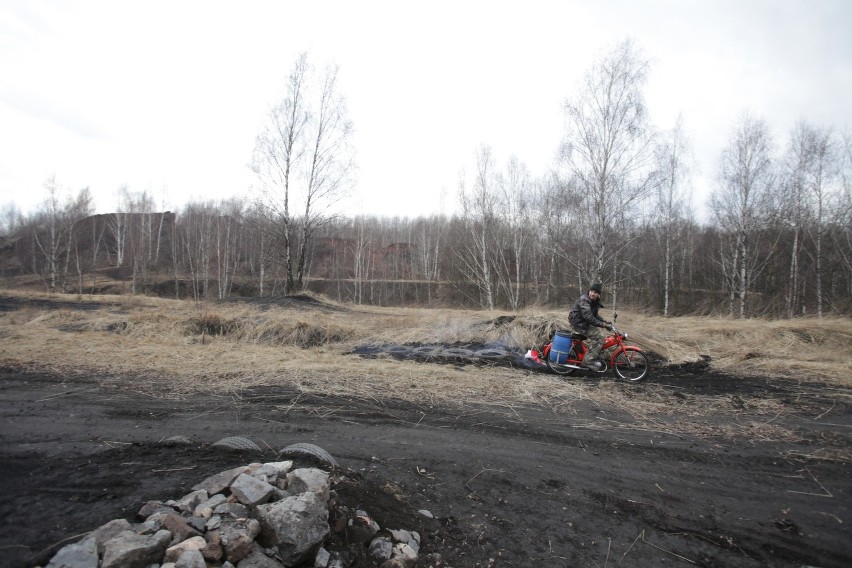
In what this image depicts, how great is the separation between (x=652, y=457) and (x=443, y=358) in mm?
5659

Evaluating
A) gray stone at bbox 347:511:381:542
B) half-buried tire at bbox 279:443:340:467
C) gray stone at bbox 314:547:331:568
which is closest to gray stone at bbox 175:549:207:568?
gray stone at bbox 314:547:331:568

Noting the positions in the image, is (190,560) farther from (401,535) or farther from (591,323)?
(591,323)

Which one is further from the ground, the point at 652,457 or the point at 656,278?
the point at 656,278

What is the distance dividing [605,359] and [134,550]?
831cm

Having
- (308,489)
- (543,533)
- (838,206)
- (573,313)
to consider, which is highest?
(838,206)

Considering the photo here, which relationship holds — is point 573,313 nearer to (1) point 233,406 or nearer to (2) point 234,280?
(1) point 233,406

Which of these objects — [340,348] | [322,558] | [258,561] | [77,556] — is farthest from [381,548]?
[340,348]

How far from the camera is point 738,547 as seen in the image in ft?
9.70

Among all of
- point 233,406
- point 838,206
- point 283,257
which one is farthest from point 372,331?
point 838,206

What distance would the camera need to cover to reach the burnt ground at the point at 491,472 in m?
2.91

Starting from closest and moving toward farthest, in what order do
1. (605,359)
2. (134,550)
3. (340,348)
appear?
(134,550)
(605,359)
(340,348)

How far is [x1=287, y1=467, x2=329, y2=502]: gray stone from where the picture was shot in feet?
9.82

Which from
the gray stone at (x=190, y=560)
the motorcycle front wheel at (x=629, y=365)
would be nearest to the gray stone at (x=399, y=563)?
the gray stone at (x=190, y=560)

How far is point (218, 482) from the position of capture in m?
3.00
